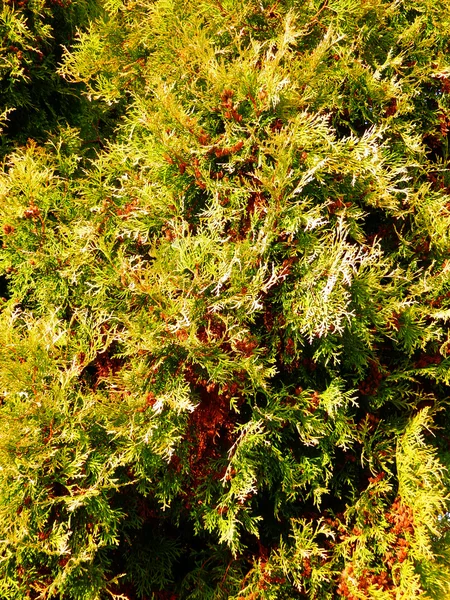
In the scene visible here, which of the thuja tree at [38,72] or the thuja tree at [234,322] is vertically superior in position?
the thuja tree at [38,72]

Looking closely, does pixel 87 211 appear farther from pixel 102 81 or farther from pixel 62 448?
pixel 62 448

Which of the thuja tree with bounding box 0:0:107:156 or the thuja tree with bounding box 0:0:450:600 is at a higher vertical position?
the thuja tree with bounding box 0:0:107:156

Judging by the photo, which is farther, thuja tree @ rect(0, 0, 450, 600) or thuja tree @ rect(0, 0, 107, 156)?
thuja tree @ rect(0, 0, 107, 156)

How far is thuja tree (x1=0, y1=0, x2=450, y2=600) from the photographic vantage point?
3.29 meters

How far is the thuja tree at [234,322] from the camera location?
3291mm

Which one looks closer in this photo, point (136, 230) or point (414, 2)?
point (136, 230)

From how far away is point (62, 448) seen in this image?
3260mm

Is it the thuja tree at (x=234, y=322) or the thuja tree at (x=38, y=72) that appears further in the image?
the thuja tree at (x=38, y=72)

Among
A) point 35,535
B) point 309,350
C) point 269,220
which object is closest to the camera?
point 35,535

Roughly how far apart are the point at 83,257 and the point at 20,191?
2.78 ft

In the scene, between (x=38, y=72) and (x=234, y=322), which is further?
(x=38, y=72)

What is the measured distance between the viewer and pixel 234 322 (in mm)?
3365

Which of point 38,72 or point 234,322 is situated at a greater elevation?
point 38,72

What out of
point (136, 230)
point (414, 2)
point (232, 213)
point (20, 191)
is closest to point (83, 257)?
point (136, 230)
